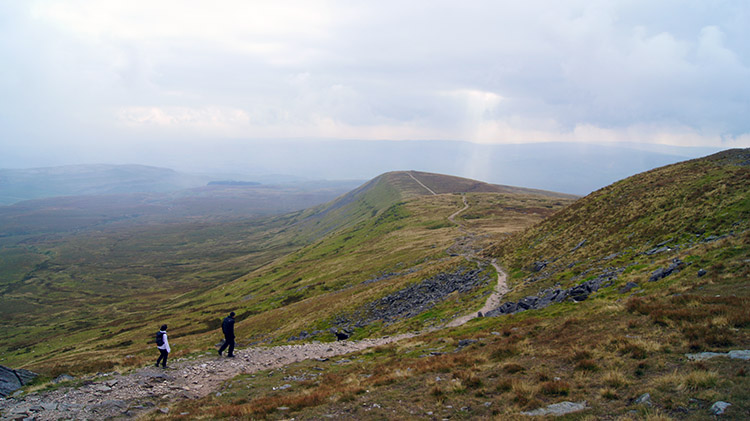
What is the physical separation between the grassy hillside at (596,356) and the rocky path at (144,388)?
6.61ft

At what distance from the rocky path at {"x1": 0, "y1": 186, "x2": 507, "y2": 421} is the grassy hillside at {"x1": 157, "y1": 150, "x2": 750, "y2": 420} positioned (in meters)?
2.01

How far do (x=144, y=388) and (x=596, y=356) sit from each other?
968 inches

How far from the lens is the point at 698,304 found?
17469 mm

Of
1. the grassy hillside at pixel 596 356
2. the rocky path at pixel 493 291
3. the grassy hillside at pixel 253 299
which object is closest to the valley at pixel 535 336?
the grassy hillside at pixel 596 356

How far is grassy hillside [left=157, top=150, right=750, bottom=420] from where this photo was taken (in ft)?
39.2

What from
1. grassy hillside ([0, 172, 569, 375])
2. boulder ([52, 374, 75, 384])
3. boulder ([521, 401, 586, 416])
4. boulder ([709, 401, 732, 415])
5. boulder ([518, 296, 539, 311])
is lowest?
grassy hillside ([0, 172, 569, 375])

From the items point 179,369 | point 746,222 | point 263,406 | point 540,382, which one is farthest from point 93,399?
point 746,222

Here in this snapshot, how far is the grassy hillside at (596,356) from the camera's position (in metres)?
12.0

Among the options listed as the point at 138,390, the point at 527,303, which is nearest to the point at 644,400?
the point at 527,303

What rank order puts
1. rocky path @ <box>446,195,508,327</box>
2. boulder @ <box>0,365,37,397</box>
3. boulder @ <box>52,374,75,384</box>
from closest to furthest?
boulder @ <box>0,365,37,397</box> < boulder @ <box>52,374,75,384</box> < rocky path @ <box>446,195,508,327</box>

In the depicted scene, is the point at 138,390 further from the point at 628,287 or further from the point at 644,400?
the point at 628,287

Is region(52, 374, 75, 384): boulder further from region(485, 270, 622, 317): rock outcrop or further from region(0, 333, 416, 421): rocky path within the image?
region(485, 270, 622, 317): rock outcrop

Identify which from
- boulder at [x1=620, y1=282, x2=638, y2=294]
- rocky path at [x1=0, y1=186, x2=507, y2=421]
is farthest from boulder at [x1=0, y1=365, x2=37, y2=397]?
boulder at [x1=620, y1=282, x2=638, y2=294]

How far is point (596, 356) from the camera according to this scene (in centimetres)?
1566
